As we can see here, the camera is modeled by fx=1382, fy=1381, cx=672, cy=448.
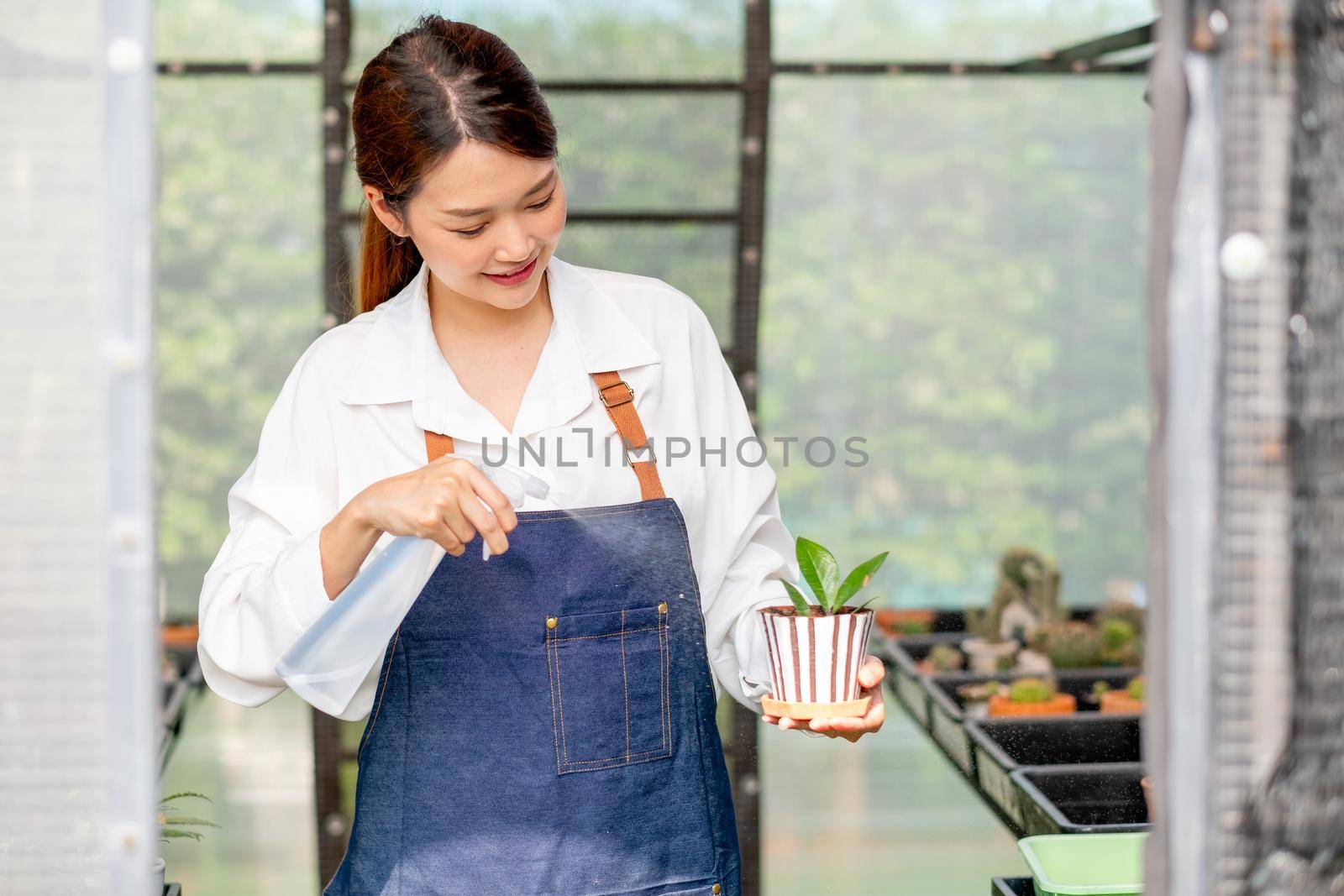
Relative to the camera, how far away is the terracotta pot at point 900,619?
4.41 m

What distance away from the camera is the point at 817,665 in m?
1.53

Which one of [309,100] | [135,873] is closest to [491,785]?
[135,873]

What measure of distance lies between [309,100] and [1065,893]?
4580 millimetres

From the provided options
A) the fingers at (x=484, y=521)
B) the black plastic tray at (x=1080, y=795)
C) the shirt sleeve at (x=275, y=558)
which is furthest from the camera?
the black plastic tray at (x=1080, y=795)

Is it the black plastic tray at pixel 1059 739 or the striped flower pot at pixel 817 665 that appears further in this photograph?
the black plastic tray at pixel 1059 739

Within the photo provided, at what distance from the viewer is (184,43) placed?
4641mm

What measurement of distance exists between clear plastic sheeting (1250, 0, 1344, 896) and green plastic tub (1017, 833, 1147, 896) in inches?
33.3

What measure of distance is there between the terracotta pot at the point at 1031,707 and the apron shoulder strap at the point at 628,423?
179 centimetres

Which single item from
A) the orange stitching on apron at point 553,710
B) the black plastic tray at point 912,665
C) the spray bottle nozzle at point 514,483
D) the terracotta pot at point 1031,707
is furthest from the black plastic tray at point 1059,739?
the spray bottle nozzle at point 514,483

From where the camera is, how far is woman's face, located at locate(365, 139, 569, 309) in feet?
4.99

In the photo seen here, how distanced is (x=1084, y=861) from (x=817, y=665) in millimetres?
652

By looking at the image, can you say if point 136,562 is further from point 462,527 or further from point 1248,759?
point 1248,759

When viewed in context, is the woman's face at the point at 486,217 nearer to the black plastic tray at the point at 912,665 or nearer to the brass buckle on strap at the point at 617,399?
the brass buckle on strap at the point at 617,399

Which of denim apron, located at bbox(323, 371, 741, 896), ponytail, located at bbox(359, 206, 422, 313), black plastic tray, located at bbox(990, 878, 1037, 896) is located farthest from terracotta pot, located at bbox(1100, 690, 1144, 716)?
ponytail, located at bbox(359, 206, 422, 313)
